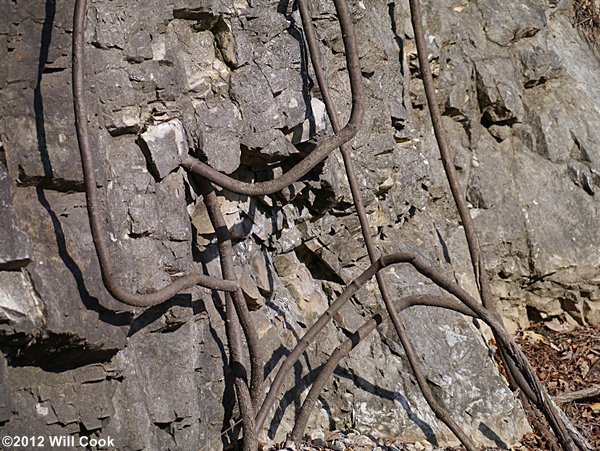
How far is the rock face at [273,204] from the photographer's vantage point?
10.5 feet

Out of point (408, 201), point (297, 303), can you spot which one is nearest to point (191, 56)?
point (297, 303)

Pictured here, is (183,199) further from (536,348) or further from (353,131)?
(536,348)

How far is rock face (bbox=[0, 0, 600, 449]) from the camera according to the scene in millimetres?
3211

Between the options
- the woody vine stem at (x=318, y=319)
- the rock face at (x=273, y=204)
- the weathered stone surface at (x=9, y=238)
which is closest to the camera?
the weathered stone surface at (x=9, y=238)

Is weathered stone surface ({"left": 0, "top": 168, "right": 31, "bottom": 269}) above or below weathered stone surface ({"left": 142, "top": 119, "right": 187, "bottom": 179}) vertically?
below

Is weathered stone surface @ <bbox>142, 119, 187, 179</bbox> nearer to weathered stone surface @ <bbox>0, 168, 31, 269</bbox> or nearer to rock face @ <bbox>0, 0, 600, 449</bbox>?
rock face @ <bbox>0, 0, 600, 449</bbox>

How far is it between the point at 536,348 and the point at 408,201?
56.8 inches

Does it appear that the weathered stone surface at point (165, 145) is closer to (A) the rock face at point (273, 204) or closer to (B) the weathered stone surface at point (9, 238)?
(A) the rock face at point (273, 204)

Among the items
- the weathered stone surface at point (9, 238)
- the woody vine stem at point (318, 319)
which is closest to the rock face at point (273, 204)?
the weathered stone surface at point (9, 238)

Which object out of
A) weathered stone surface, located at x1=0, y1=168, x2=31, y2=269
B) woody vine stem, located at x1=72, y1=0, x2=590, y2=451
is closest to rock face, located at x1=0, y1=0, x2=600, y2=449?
weathered stone surface, located at x1=0, y1=168, x2=31, y2=269

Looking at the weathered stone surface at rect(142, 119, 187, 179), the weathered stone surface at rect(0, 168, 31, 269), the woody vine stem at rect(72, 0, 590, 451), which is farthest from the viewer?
the weathered stone surface at rect(142, 119, 187, 179)

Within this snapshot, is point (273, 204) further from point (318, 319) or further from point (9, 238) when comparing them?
point (9, 238)

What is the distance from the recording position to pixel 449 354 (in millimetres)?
4906

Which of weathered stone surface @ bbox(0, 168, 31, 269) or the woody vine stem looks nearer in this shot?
weathered stone surface @ bbox(0, 168, 31, 269)
